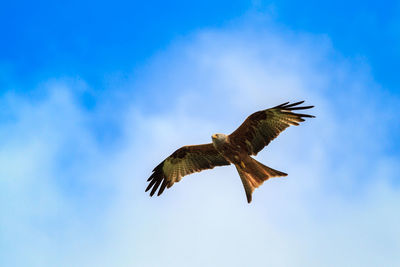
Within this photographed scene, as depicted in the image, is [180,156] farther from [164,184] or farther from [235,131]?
[235,131]

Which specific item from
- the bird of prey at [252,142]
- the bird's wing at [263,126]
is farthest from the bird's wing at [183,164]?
the bird's wing at [263,126]

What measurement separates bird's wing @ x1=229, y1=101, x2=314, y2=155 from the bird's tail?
1.15ft

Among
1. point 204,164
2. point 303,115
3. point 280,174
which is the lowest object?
point 280,174

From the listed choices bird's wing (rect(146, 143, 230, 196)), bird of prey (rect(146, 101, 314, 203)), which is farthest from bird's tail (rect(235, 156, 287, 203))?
bird's wing (rect(146, 143, 230, 196))

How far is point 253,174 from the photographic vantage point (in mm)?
10086

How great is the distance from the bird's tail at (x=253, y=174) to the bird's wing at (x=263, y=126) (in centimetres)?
35

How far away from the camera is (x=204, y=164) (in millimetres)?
11289

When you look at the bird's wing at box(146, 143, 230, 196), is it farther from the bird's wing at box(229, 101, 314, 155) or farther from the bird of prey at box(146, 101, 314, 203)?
the bird's wing at box(229, 101, 314, 155)

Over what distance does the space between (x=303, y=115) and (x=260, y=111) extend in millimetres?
910

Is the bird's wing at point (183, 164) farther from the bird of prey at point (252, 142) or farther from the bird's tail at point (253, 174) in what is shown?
the bird's tail at point (253, 174)

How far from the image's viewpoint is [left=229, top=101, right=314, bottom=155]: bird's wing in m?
9.87

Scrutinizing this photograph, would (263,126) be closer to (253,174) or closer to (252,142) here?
(252,142)

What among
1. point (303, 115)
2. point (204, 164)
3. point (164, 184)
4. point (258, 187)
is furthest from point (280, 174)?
point (164, 184)

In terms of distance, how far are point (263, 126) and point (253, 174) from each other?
108 cm
